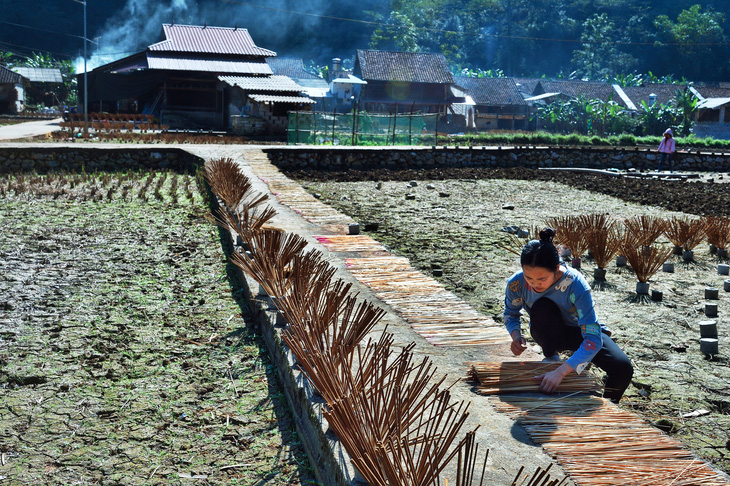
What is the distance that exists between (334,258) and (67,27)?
2795 inches

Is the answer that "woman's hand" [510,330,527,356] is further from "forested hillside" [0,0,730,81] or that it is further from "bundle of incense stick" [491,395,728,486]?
"forested hillside" [0,0,730,81]

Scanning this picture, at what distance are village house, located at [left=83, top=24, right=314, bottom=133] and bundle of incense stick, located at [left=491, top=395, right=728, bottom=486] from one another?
24981 millimetres

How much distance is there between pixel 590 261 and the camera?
721 centimetres

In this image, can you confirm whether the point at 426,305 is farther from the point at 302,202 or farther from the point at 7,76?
the point at 7,76

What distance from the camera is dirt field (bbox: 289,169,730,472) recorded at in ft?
12.4

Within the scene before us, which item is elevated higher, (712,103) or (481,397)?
(712,103)

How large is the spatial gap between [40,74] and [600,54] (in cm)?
5245

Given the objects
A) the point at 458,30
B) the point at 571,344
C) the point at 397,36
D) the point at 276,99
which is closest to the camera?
the point at 571,344

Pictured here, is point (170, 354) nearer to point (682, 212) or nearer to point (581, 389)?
point (581, 389)

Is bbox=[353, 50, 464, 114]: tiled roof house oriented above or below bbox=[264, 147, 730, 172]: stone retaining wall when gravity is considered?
above

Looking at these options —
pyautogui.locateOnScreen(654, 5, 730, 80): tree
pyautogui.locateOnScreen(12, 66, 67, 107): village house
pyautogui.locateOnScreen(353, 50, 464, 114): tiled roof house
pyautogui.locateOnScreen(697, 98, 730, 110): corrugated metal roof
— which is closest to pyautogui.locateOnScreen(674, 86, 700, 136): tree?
pyautogui.locateOnScreen(697, 98, 730, 110): corrugated metal roof

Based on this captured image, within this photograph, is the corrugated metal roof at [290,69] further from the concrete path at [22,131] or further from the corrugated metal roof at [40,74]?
the concrete path at [22,131]

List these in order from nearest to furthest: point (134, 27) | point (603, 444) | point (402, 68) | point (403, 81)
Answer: point (603, 444) → point (403, 81) → point (402, 68) → point (134, 27)

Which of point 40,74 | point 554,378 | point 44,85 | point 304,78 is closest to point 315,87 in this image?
point 304,78
